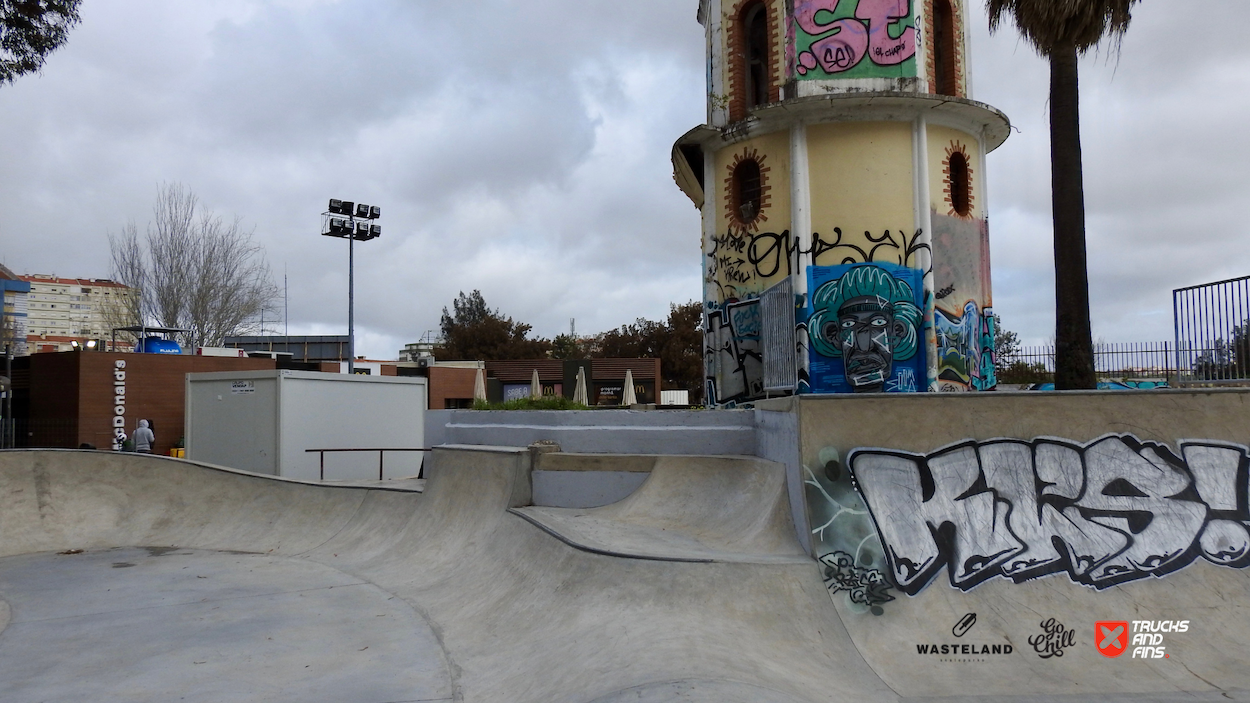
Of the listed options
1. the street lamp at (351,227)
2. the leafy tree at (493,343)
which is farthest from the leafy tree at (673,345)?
the street lamp at (351,227)

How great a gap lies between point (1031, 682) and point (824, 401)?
2.74 m

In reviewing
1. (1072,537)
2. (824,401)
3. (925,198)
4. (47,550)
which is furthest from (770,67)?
(47,550)

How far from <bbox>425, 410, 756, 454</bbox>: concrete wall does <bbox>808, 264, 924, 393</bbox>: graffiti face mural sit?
377 centimetres

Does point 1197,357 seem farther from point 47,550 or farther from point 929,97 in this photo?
point 47,550

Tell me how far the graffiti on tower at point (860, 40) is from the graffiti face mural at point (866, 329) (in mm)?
3418

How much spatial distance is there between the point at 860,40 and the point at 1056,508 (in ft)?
32.0

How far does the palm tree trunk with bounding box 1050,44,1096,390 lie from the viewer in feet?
33.3

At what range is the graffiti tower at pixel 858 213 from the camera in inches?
531

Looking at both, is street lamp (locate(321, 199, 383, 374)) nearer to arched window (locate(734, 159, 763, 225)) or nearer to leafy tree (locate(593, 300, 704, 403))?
arched window (locate(734, 159, 763, 225))

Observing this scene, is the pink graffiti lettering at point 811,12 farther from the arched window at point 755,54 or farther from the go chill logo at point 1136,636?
the go chill logo at point 1136,636

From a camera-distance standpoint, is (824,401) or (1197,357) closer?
(824,401)

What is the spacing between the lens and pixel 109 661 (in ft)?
23.1

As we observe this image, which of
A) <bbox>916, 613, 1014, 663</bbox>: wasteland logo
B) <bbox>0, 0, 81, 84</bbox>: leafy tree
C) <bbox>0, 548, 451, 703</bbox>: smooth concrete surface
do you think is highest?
<bbox>0, 0, 81, 84</bbox>: leafy tree

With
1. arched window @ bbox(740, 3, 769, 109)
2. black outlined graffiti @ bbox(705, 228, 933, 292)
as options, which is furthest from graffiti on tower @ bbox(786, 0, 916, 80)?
black outlined graffiti @ bbox(705, 228, 933, 292)
